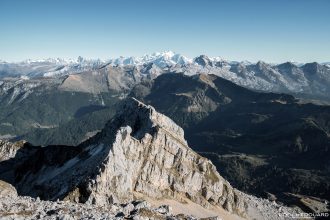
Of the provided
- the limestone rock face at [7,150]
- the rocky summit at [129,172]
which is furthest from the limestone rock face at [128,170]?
the limestone rock face at [7,150]

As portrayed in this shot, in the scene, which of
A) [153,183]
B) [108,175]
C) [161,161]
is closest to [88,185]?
[108,175]

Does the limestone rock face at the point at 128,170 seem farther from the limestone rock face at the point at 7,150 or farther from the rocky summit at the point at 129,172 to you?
the limestone rock face at the point at 7,150

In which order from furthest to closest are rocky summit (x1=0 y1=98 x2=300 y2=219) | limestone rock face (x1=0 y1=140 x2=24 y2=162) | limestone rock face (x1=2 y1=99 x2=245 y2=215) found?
limestone rock face (x1=0 y1=140 x2=24 y2=162)
rocky summit (x1=0 y1=98 x2=300 y2=219)
limestone rock face (x1=2 y1=99 x2=245 y2=215)

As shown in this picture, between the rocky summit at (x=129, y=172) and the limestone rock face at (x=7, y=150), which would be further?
the limestone rock face at (x=7, y=150)

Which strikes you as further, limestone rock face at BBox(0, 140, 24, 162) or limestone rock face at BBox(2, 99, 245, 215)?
limestone rock face at BBox(0, 140, 24, 162)

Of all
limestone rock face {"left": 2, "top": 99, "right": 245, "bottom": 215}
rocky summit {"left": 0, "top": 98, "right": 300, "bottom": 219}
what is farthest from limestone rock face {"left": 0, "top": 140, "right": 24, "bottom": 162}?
limestone rock face {"left": 2, "top": 99, "right": 245, "bottom": 215}

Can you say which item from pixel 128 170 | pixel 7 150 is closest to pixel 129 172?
A: pixel 128 170

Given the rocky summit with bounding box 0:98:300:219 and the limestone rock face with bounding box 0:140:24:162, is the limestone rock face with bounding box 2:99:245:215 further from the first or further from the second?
the limestone rock face with bounding box 0:140:24:162

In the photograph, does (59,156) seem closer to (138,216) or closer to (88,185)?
(88,185)
